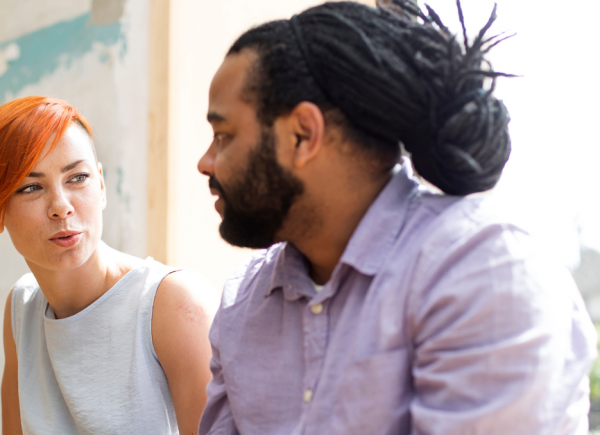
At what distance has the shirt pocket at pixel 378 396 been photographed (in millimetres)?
972

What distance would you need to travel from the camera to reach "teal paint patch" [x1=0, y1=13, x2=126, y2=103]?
2.76 meters

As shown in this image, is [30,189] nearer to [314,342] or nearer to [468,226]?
[314,342]

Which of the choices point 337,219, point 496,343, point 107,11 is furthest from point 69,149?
point 496,343

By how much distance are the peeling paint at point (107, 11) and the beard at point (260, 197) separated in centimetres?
190

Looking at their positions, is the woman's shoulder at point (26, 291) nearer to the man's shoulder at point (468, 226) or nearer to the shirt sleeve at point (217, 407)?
the shirt sleeve at point (217, 407)

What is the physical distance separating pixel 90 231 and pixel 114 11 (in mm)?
1431

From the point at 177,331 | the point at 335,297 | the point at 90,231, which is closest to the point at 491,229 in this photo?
the point at 335,297

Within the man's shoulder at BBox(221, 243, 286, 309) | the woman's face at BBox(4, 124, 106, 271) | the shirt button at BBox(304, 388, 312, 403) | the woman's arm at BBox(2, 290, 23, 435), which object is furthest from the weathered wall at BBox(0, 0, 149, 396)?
the shirt button at BBox(304, 388, 312, 403)

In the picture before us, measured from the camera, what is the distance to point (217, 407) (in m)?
1.31

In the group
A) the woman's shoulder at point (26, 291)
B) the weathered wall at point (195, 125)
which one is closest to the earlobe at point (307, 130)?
the woman's shoulder at point (26, 291)

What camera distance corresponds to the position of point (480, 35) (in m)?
1.11

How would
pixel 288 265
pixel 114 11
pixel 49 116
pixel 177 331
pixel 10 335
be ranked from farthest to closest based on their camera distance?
pixel 114 11, pixel 10 335, pixel 49 116, pixel 177 331, pixel 288 265

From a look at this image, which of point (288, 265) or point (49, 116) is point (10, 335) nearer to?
point (49, 116)

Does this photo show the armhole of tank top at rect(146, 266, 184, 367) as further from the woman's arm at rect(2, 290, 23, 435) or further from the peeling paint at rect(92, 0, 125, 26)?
the peeling paint at rect(92, 0, 125, 26)
